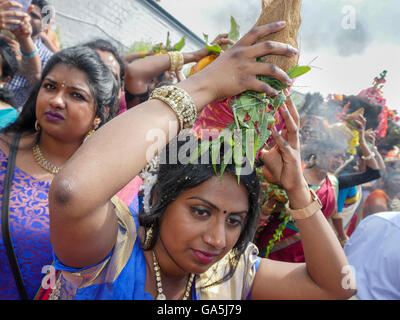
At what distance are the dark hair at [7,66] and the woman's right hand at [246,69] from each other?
2.11m

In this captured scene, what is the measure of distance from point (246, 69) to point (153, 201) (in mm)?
881

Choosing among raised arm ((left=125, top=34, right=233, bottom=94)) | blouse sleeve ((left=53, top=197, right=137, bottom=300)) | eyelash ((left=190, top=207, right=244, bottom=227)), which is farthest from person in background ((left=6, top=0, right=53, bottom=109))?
eyelash ((left=190, top=207, right=244, bottom=227))

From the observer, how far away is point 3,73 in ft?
8.68

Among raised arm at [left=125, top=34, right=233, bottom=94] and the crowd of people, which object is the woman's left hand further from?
raised arm at [left=125, top=34, right=233, bottom=94]

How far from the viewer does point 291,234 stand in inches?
115

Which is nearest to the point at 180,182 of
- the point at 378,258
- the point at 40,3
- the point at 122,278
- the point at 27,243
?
the point at 122,278

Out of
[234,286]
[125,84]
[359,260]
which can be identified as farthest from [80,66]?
[359,260]

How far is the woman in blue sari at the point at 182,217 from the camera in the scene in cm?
97

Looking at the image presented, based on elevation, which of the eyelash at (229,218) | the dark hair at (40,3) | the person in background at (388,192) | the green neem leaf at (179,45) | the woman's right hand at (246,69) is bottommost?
the person in background at (388,192)

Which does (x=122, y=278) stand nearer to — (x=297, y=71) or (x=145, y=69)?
(x=297, y=71)

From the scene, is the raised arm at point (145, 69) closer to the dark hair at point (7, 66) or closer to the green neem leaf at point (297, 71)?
the dark hair at point (7, 66)

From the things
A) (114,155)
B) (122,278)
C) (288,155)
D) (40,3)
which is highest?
(40,3)

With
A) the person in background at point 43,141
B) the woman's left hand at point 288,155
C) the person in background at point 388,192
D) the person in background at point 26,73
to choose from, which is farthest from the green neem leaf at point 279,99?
the person in background at point 388,192

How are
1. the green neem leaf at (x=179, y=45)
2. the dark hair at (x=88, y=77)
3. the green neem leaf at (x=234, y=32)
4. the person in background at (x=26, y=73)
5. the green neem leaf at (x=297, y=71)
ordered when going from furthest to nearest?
the green neem leaf at (x=179, y=45) → the person in background at (x=26, y=73) → the dark hair at (x=88, y=77) → the green neem leaf at (x=234, y=32) → the green neem leaf at (x=297, y=71)
